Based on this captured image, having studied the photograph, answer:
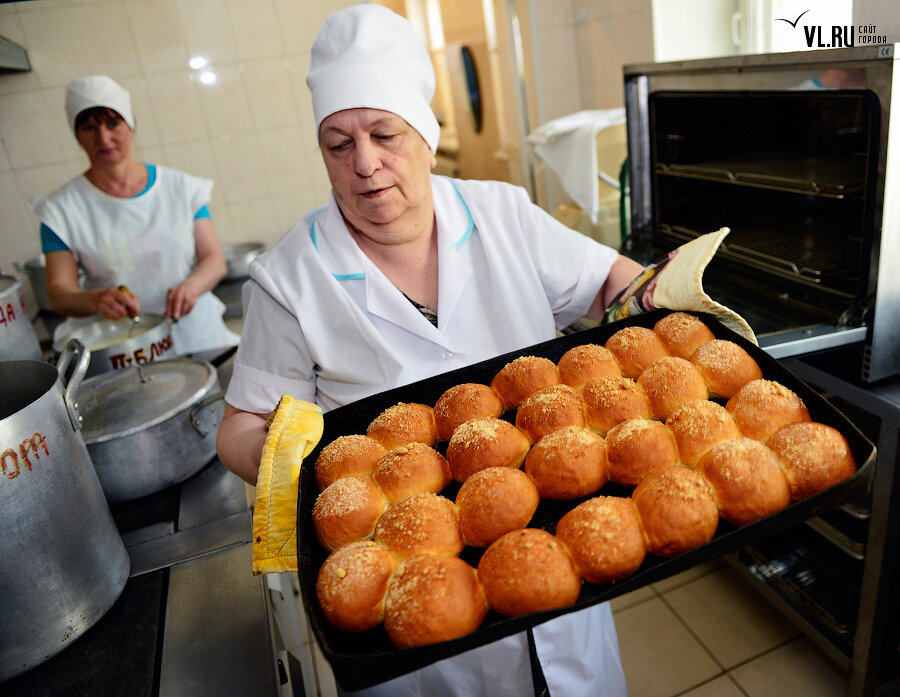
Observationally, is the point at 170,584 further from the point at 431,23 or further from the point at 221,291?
the point at 431,23

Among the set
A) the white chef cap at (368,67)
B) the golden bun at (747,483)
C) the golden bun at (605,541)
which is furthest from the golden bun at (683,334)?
the white chef cap at (368,67)

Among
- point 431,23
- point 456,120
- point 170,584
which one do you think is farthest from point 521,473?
point 431,23

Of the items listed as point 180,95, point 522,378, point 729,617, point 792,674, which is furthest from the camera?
point 180,95

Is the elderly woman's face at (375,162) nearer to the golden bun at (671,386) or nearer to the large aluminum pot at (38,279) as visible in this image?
the golden bun at (671,386)

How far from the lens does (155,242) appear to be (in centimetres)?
240

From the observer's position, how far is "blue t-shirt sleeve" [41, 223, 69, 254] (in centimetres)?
228

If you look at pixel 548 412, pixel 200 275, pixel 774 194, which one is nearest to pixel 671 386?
pixel 548 412

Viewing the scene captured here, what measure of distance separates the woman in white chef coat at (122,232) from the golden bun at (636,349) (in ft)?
5.33

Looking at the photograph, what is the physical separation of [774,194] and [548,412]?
4.63 ft

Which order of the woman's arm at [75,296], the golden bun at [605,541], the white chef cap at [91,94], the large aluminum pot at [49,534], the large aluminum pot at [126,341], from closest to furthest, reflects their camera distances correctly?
the golden bun at [605,541] → the large aluminum pot at [49,534] → the large aluminum pot at [126,341] → the woman's arm at [75,296] → the white chef cap at [91,94]

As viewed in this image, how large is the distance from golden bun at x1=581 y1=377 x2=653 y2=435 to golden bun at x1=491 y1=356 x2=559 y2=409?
0.08 meters

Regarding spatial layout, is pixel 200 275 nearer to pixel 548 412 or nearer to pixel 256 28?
pixel 256 28

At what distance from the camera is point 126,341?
1.66 metres

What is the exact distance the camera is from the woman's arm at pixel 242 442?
1.04 m
